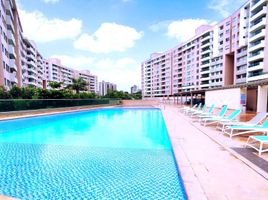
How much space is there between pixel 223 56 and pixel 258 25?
40.2 ft

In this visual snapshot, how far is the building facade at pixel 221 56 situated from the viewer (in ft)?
96.6

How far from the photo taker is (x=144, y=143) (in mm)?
6969

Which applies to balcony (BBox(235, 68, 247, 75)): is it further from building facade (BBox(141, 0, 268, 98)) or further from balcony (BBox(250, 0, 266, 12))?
balcony (BBox(250, 0, 266, 12))

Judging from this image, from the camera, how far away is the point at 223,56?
134 feet

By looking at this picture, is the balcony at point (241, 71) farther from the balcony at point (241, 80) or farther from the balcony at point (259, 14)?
the balcony at point (259, 14)

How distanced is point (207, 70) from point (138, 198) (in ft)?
166

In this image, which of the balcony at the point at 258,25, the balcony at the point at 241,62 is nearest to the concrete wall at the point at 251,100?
the balcony at the point at 258,25

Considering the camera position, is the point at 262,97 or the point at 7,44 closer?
the point at 262,97

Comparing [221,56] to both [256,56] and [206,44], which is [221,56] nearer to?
[206,44]

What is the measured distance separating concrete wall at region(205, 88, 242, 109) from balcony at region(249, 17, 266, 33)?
18718 mm

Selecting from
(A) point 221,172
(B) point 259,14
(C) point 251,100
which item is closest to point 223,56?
(B) point 259,14

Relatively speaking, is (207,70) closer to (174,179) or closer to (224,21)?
(224,21)

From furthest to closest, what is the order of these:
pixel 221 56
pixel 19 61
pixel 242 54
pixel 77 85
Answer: pixel 221 56
pixel 77 85
pixel 242 54
pixel 19 61

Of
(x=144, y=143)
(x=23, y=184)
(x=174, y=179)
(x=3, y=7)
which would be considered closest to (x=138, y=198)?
(x=174, y=179)
